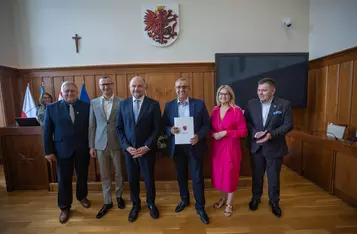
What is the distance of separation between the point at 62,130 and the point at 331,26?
14.4 feet

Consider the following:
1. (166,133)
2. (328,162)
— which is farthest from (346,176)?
(166,133)

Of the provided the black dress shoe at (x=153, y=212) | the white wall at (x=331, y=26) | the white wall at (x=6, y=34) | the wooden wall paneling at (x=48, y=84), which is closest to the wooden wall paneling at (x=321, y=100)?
the white wall at (x=331, y=26)

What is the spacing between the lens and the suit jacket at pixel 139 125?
182cm

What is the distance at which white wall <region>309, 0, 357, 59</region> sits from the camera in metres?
2.70

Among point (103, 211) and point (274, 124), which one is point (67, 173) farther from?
point (274, 124)

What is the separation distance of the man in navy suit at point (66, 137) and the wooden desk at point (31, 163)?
0.67 metres

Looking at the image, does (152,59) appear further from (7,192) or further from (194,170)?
(7,192)

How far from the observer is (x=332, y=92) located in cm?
302

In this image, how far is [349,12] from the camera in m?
2.73

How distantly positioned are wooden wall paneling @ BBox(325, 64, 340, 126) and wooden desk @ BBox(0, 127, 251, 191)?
1.80m

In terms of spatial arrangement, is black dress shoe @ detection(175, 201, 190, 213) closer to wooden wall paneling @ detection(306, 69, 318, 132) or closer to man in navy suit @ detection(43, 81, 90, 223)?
man in navy suit @ detection(43, 81, 90, 223)

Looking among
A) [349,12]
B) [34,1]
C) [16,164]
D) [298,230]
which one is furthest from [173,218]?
[34,1]

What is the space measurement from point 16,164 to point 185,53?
3447mm

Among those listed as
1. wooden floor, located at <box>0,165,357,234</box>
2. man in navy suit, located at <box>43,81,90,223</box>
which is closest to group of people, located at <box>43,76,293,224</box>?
man in navy suit, located at <box>43,81,90,223</box>
